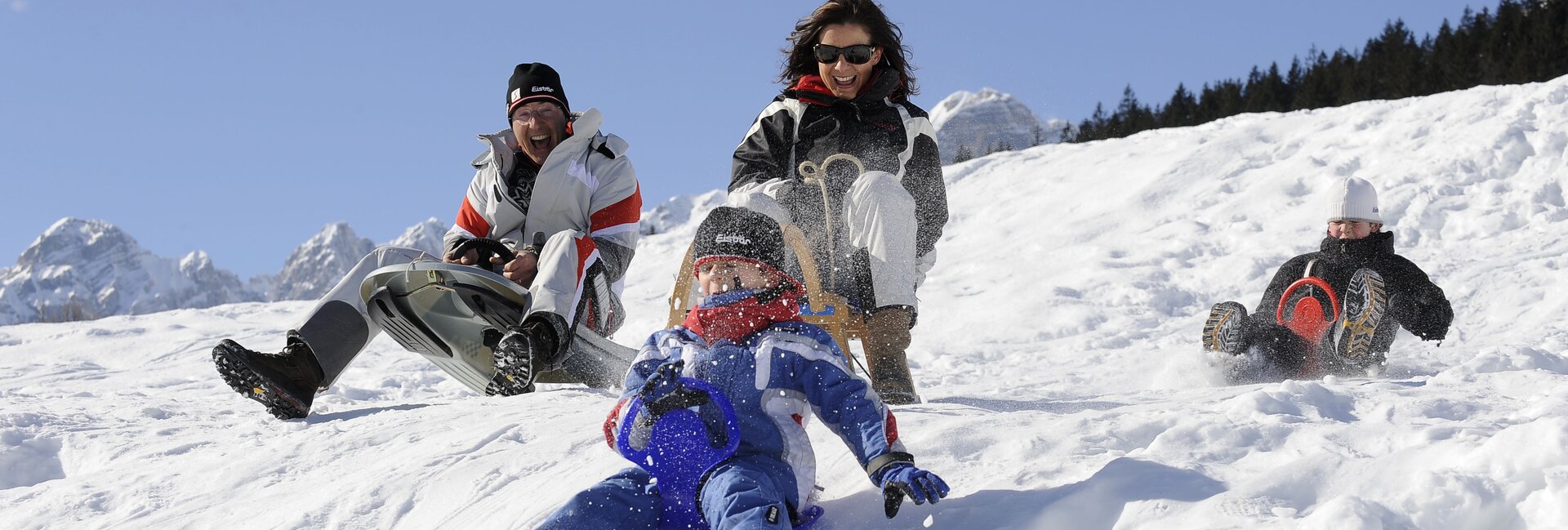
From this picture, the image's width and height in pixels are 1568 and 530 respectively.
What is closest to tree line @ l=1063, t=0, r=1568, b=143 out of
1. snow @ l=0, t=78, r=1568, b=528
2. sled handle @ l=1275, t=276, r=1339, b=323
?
snow @ l=0, t=78, r=1568, b=528

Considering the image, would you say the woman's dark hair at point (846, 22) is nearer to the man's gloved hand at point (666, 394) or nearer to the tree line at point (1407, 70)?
the man's gloved hand at point (666, 394)

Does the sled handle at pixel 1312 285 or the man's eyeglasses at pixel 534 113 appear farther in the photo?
the sled handle at pixel 1312 285

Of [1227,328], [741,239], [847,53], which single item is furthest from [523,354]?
[1227,328]

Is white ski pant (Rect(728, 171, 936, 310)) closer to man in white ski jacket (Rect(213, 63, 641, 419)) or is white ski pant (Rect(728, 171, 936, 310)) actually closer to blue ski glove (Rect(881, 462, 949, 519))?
man in white ski jacket (Rect(213, 63, 641, 419))

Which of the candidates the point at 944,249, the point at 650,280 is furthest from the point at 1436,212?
the point at 650,280

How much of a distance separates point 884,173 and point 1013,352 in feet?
9.83

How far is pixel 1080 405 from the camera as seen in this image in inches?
142

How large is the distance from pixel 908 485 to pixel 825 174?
1851mm

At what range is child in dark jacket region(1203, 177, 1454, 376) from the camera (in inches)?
176

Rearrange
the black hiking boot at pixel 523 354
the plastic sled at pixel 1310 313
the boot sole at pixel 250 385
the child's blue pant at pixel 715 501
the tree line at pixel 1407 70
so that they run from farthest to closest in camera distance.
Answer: the tree line at pixel 1407 70, the plastic sled at pixel 1310 313, the boot sole at pixel 250 385, the black hiking boot at pixel 523 354, the child's blue pant at pixel 715 501

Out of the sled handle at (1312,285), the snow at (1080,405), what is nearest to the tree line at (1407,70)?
the snow at (1080,405)

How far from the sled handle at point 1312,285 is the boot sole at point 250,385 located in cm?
370

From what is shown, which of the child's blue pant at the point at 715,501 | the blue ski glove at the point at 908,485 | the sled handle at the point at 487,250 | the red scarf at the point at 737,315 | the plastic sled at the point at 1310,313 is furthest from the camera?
the plastic sled at the point at 1310,313

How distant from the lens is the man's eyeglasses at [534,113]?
14.6ft
